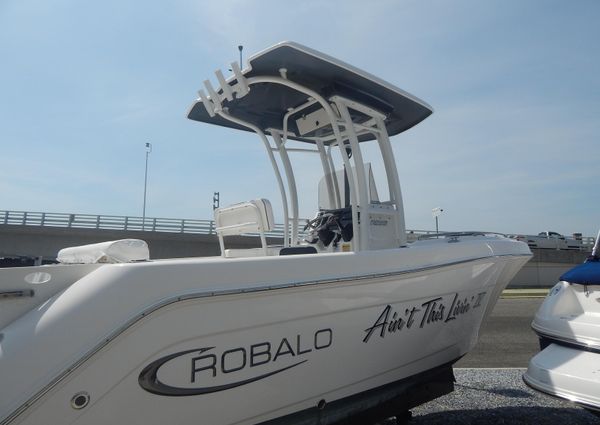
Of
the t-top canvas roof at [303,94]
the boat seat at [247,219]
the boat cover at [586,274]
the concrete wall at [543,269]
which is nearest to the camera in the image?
the boat cover at [586,274]

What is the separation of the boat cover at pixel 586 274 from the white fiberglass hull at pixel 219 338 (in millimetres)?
1032

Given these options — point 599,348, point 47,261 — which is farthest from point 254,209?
point 599,348

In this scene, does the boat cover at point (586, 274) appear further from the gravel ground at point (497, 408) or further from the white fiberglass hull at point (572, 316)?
the gravel ground at point (497, 408)

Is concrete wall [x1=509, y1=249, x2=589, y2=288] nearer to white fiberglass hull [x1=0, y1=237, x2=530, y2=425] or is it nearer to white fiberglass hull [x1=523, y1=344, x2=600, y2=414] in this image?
white fiberglass hull [x1=523, y1=344, x2=600, y2=414]

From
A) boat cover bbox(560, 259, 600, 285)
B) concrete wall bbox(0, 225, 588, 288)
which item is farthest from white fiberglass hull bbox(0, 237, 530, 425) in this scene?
concrete wall bbox(0, 225, 588, 288)

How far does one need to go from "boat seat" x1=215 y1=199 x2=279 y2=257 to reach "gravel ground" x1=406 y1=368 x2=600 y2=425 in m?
1.92

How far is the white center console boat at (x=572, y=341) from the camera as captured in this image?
2.87 meters

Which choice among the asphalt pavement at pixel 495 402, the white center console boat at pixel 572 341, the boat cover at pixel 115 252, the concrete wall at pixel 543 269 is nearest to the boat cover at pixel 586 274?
the white center console boat at pixel 572 341

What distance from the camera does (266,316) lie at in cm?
241

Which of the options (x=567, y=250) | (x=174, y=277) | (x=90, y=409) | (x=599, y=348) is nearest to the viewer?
(x=90, y=409)

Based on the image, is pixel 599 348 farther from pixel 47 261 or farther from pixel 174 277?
pixel 47 261

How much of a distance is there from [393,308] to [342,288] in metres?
0.51

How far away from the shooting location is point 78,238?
25469mm

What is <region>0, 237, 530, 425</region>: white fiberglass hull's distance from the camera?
6.20 ft
